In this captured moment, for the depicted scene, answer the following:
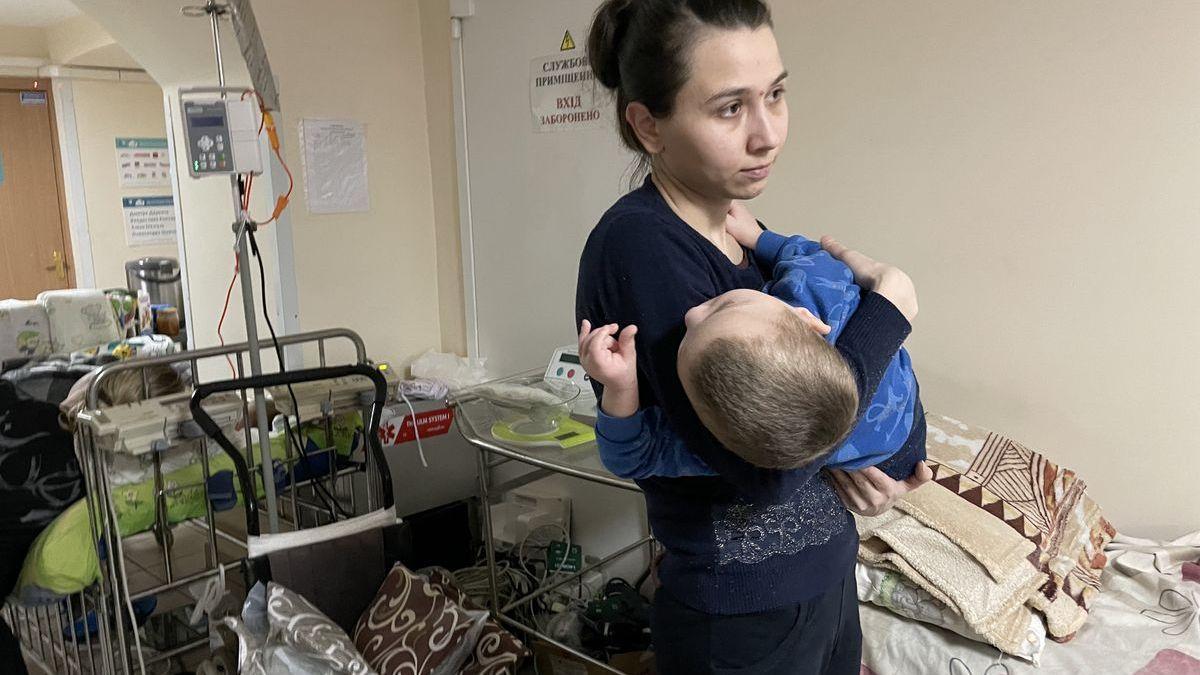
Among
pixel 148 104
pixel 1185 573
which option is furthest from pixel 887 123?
pixel 148 104

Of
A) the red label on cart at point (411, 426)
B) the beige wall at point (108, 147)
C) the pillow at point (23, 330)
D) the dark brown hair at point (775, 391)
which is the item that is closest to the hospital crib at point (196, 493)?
the red label on cart at point (411, 426)

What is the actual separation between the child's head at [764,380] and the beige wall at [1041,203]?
1175 mm

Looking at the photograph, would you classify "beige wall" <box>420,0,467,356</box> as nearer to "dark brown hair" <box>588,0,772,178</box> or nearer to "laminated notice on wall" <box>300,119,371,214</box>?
"laminated notice on wall" <box>300,119,371,214</box>

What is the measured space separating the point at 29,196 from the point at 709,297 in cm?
635

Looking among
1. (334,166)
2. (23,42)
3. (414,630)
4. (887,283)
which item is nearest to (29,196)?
(23,42)

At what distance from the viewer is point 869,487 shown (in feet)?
3.24

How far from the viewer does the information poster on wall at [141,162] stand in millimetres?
6051

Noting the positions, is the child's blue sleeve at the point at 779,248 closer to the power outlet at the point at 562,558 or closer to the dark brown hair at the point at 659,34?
the dark brown hair at the point at 659,34

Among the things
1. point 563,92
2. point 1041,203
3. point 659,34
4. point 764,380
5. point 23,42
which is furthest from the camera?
point 23,42

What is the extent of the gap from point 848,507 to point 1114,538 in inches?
39.2

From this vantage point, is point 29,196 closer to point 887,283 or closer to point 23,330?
point 23,330

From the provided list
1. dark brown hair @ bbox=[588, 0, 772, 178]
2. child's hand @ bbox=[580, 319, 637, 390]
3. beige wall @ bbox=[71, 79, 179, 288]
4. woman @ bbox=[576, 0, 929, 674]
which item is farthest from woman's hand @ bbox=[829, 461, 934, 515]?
beige wall @ bbox=[71, 79, 179, 288]

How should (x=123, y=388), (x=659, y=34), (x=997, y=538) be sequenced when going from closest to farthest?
(x=659, y=34) < (x=997, y=538) < (x=123, y=388)

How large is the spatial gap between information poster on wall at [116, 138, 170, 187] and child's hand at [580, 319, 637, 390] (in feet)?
20.0
